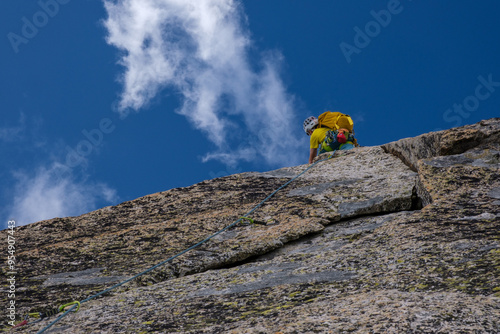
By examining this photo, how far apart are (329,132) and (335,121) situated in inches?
49.7

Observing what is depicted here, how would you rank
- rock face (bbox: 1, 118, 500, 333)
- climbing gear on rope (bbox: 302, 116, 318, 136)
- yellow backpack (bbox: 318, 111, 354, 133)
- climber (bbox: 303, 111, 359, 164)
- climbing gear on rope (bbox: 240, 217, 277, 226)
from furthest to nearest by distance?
climbing gear on rope (bbox: 302, 116, 318, 136) < yellow backpack (bbox: 318, 111, 354, 133) < climber (bbox: 303, 111, 359, 164) < climbing gear on rope (bbox: 240, 217, 277, 226) < rock face (bbox: 1, 118, 500, 333)

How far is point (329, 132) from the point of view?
1283 cm

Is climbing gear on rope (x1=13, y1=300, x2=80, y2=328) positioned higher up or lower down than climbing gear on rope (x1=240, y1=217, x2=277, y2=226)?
lower down

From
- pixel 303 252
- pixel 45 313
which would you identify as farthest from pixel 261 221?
pixel 45 313

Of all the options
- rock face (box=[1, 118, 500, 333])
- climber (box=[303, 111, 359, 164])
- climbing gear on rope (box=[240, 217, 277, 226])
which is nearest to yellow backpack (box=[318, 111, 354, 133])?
climber (box=[303, 111, 359, 164])

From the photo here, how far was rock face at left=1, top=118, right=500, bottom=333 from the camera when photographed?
3.53m

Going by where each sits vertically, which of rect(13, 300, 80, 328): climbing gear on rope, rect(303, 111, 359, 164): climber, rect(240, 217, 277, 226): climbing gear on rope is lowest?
rect(13, 300, 80, 328): climbing gear on rope

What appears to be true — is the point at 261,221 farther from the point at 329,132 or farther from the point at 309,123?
the point at 309,123

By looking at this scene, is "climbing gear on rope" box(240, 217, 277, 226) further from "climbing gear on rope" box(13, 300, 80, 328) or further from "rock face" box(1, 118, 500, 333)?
"climbing gear on rope" box(13, 300, 80, 328)

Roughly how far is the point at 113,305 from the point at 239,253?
1.79 meters

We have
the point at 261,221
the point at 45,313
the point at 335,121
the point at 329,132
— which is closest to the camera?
the point at 45,313

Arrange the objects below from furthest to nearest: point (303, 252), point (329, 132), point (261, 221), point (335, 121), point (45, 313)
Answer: point (335, 121)
point (329, 132)
point (261, 221)
point (303, 252)
point (45, 313)

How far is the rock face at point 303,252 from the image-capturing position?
3.53 meters

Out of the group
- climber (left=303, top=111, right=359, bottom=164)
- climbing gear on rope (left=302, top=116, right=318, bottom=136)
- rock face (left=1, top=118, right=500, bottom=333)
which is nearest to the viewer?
rock face (left=1, top=118, right=500, bottom=333)
